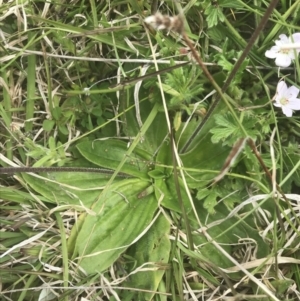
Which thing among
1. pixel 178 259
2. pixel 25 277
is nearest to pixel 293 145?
pixel 178 259

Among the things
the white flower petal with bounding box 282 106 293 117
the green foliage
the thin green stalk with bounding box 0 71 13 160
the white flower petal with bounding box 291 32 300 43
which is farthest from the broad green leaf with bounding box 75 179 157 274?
the white flower petal with bounding box 291 32 300 43

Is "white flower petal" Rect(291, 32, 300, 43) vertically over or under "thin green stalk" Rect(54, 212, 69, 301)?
over

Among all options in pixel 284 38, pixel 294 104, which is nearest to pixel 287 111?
pixel 294 104

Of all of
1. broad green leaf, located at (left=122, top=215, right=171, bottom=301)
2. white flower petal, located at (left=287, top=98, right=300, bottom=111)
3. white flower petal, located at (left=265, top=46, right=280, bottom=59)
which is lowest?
broad green leaf, located at (left=122, top=215, right=171, bottom=301)

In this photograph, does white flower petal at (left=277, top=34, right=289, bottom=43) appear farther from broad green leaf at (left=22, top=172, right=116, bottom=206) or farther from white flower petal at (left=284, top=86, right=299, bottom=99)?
broad green leaf at (left=22, top=172, right=116, bottom=206)

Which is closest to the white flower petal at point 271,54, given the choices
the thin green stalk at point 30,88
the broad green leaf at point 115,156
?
the broad green leaf at point 115,156

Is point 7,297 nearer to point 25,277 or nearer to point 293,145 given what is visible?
point 25,277

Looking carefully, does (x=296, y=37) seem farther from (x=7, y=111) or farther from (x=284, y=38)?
(x=7, y=111)
